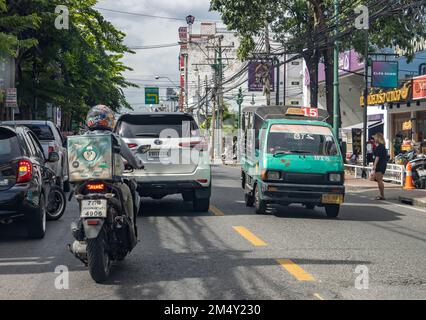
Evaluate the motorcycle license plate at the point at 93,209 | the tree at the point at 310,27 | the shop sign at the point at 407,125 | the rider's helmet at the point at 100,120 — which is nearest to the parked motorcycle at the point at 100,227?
the motorcycle license plate at the point at 93,209

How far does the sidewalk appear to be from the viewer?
17.0m

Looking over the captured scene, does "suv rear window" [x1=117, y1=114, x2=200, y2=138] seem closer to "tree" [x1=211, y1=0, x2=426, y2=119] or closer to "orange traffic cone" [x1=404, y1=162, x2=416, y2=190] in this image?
"orange traffic cone" [x1=404, y1=162, x2=416, y2=190]

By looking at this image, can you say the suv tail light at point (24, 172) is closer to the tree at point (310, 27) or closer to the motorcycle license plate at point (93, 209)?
the motorcycle license plate at point (93, 209)

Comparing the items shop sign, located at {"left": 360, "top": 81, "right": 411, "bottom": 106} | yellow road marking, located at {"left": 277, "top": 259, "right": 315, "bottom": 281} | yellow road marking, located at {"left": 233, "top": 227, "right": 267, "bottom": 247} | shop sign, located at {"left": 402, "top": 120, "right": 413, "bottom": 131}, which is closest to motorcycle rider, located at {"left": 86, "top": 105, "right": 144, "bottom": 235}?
yellow road marking, located at {"left": 277, "top": 259, "right": 315, "bottom": 281}

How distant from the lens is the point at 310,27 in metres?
29.2

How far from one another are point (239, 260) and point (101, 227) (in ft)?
7.08

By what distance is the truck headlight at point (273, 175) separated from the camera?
499 inches

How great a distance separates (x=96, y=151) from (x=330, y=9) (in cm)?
2329

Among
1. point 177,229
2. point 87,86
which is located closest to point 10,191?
point 177,229

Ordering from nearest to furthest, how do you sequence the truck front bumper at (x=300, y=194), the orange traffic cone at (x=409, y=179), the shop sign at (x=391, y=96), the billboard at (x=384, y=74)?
the truck front bumper at (x=300, y=194) → the orange traffic cone at (x=409, y=179) → the billboard at (x=384, y=74) → the shop sign at (x=391, y=96)

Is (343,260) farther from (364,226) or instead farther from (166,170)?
(166,170)

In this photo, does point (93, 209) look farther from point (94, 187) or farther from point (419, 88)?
point (419, 88)

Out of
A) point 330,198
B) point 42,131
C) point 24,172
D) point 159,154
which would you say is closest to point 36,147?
point 24,172

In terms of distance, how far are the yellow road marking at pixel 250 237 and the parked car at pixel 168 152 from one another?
178 centimetres
